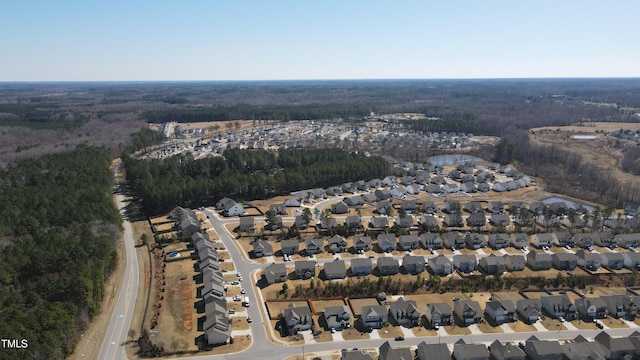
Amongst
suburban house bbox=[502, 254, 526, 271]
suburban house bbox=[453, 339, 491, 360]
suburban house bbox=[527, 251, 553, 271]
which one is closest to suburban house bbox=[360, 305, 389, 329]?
suburban house bbox=[453, 339, 491, 360]

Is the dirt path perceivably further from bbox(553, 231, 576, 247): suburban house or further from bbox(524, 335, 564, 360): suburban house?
bbox(553, 231, 576, 247): suburban house

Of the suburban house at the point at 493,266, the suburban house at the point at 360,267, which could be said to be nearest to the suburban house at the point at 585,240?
the suburban house at the point at 493,266

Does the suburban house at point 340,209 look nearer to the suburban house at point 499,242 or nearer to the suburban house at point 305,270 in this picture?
the suburban house at point 305,270

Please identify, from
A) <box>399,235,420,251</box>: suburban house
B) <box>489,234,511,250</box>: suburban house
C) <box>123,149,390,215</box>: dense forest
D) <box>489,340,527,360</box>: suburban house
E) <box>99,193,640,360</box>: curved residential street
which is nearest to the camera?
<box>489,340,527,360</box>: suburban house

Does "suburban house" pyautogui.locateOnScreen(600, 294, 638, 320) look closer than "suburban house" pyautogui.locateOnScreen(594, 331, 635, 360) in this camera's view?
No

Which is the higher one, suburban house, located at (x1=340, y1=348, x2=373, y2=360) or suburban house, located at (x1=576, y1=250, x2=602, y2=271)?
suburban house, located at (x1=340, y1=348, x2=373, y2=360)

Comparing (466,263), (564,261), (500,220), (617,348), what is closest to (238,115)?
(500,220)

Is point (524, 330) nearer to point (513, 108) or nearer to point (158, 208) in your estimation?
point (158, 208)
